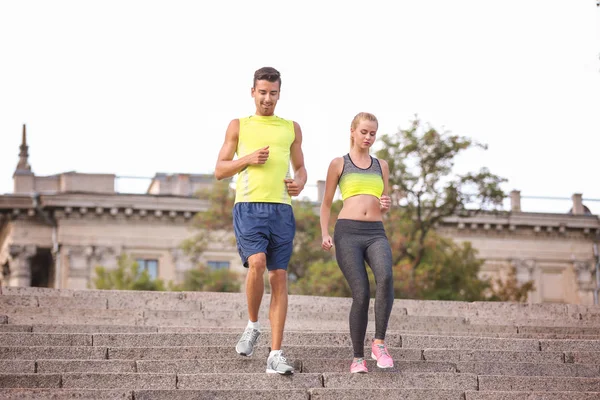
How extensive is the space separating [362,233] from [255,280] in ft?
3.35

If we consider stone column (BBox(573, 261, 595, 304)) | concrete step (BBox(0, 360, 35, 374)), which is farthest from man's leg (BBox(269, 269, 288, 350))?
stone column (BBox(573, 261, 595, 304))

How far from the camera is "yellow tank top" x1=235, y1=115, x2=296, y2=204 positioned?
1025cm

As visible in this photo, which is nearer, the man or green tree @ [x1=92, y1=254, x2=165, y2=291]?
the man

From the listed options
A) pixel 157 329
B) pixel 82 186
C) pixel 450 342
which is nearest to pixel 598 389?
pixel 450 342

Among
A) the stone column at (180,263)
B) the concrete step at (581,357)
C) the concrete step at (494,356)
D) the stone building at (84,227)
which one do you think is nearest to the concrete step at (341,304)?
the concrete step at (581,357)

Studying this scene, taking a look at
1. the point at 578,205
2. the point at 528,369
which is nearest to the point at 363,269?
the point at 528,369

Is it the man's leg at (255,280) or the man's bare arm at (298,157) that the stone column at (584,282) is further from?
the man's leg at (255,280)

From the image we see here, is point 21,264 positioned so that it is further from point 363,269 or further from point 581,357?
point 363,269

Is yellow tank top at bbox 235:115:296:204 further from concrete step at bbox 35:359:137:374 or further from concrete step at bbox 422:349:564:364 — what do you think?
concrete step at bbox 422:349:564:364

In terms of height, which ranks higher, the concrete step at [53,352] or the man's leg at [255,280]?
the man's leg at [255,280]

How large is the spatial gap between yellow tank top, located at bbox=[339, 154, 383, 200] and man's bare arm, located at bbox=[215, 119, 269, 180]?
93 centimetres

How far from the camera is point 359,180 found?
10719 millimetres

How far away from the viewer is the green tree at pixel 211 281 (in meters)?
51.9

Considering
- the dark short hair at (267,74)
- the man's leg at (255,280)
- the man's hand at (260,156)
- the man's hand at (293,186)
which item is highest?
the dark short hair at (267,74)
